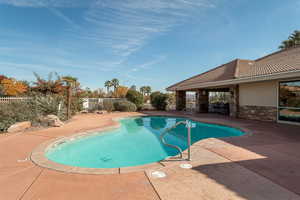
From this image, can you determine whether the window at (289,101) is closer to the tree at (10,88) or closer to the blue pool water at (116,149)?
the blue pool water at (116,149)

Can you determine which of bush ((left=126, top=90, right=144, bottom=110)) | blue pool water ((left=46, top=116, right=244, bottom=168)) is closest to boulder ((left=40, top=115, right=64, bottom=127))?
blue pool water ((left=46, top=116, right=244, bottom=168))

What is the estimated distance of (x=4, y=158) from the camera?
3.71 m

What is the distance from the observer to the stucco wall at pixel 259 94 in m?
8.56

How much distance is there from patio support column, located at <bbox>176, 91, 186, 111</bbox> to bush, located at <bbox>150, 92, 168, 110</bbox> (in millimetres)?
1347

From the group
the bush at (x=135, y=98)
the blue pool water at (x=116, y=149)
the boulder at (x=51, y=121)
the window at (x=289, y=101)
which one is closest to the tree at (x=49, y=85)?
the boulder at (x=51, y=121)

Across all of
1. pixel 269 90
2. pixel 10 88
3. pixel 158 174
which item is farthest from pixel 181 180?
pixel 10 88

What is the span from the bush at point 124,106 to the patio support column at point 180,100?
212 inches

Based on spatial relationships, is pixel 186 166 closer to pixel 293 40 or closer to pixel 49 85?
pixel 49 85

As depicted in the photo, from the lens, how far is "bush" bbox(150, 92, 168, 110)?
17.2 metres

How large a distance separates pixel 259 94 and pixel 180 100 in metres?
8.51

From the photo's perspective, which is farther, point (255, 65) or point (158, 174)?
point (255, 65)

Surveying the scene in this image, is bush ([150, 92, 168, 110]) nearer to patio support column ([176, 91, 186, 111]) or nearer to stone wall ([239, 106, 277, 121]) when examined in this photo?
patio support column ([176, 91, 186, 111])

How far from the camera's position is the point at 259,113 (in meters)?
9.36

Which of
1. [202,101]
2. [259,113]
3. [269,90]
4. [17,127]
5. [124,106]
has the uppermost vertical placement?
[269,90]
